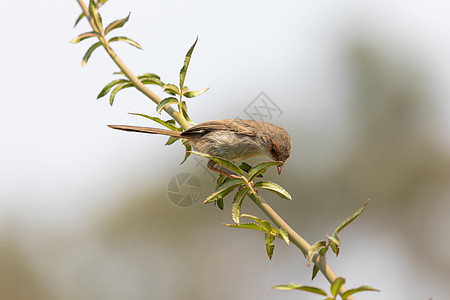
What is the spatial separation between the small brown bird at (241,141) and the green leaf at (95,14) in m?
2.20

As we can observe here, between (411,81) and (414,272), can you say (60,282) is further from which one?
(411,81)

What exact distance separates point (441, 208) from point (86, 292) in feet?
84.7

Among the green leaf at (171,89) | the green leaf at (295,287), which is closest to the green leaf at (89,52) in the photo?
the green leaf at (171,89)

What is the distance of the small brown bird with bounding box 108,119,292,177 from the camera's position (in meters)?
5.04

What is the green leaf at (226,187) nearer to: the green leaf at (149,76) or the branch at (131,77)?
the branch at (131,77)

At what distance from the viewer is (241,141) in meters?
5.23

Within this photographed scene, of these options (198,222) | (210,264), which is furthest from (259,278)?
(198,222)

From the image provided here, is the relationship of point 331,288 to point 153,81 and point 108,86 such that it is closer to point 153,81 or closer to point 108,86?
point 153,81

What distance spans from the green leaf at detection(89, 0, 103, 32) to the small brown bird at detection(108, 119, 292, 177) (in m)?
2.20

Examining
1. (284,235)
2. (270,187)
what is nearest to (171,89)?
(270,187)

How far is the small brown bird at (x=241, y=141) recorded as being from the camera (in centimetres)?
504

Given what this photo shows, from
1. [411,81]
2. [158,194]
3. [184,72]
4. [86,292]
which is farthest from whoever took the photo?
[411,81]

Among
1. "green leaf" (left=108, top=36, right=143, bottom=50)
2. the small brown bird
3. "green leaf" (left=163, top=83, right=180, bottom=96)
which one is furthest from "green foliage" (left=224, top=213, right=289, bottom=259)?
the small brown bird

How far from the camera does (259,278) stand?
30641 millimetres
